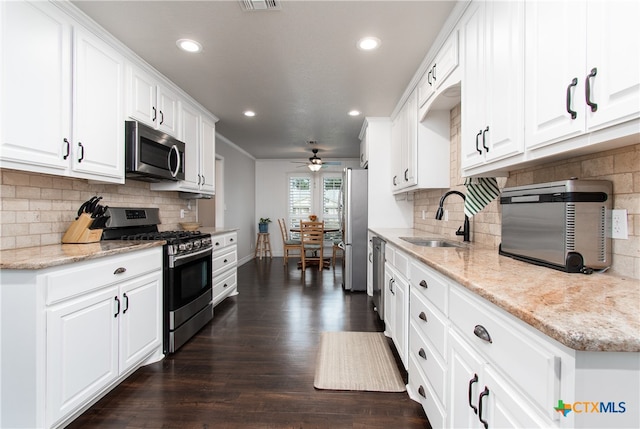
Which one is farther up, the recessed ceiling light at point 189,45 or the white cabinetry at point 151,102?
the recessed ceiling light at point 189,45

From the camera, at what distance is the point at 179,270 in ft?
8.32

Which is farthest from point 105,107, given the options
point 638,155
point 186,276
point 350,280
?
point 350,280

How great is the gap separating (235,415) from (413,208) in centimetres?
334

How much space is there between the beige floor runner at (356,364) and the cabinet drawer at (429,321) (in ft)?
1.81

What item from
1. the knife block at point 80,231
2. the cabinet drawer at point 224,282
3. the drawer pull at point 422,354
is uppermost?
the knife block at point 80,231

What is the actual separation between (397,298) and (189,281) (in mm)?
1797

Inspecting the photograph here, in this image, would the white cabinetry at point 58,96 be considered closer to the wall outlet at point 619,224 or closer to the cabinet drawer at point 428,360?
the cabinet drawer at point 428,360

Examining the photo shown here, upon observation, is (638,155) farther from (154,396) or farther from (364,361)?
(154,396)

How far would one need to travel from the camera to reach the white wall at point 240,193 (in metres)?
5.70

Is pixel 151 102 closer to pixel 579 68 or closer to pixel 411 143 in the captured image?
pixel 411 143

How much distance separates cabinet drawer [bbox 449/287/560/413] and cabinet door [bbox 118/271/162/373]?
2.01 metres

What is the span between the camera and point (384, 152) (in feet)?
14.2

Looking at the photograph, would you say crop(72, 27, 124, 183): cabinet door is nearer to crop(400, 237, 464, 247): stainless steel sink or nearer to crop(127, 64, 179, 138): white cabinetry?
crop(127, 64, 179, 138): white cabinetry

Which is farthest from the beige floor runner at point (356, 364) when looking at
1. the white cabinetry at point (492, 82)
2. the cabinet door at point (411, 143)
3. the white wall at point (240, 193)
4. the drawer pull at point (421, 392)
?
the white wall at point (240, 193)
